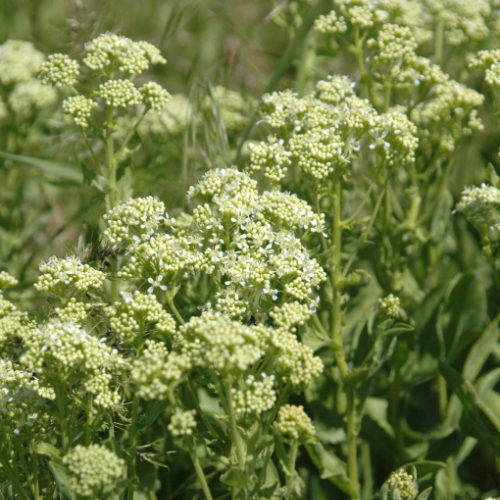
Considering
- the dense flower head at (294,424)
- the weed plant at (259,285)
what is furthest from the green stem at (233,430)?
the dense flower head at (294,424)

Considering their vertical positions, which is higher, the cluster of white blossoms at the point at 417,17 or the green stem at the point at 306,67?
the cluster of white blossoms at the point at 417,17

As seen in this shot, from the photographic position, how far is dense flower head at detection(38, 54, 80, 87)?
279 cm

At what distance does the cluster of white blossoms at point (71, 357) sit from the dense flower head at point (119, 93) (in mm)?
952

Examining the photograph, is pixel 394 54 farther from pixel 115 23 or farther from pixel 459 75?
pixel 115 23

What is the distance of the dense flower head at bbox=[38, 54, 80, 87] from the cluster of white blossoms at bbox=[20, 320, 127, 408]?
1128 mm

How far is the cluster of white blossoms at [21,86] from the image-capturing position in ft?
12.8

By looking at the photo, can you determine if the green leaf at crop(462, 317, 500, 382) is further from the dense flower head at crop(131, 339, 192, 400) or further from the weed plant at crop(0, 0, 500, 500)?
the dense flower head at crop(131, 339, 192, 400)

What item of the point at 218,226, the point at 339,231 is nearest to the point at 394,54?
the point at 339,231

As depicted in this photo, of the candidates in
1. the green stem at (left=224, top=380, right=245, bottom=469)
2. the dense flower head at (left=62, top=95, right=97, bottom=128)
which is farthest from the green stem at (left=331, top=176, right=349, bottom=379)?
the dense flower head at (left=62, top=95, right=97, bottom=128)

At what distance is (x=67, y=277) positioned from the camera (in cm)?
227

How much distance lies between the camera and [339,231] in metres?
2.76

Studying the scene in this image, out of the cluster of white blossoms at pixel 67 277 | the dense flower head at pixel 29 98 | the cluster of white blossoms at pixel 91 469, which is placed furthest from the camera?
the dense flower head at pixel 29 98

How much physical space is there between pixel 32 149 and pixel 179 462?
2.20 m

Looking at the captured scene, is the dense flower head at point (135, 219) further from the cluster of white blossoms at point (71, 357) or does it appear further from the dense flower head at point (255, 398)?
the dense flower head at point (255, 398)
